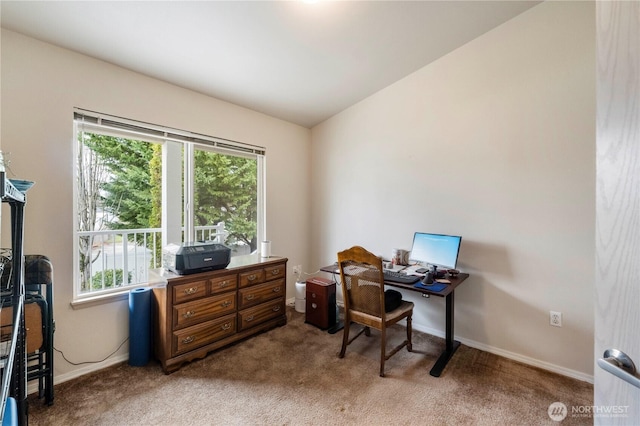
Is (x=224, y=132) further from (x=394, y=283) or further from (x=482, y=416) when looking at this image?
(x=482, y=416)

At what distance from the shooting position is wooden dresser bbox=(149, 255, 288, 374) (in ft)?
7.00

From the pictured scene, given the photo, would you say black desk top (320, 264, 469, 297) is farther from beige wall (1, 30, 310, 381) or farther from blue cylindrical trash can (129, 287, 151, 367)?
beige wall (1, 30, 310, 381)

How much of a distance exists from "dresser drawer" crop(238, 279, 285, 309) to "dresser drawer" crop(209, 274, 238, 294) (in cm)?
Result: 12

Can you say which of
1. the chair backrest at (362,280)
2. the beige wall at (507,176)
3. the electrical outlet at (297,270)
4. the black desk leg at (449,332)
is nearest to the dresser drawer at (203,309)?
the chair backrest at (362,280)

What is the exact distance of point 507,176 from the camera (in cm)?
238

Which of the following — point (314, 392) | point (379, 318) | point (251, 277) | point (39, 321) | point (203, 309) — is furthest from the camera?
point (251, 277)

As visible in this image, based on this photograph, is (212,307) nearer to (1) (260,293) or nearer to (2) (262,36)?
(1) (260,293)

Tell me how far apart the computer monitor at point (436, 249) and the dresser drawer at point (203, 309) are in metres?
1.79

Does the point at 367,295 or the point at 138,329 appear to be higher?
the point at 367,295

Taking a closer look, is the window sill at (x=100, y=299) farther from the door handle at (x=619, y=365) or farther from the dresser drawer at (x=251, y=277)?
the door handle at (x=619, y=365)

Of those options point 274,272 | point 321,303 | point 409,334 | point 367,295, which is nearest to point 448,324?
point 409,334

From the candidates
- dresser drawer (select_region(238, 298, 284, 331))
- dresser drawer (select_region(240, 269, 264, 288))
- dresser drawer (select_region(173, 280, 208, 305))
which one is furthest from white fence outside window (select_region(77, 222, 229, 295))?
dresser drawer (select_region(238, 298, 284, 331))

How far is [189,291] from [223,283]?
11.6 inches

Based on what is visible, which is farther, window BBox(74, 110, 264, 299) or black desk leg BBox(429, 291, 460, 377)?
black desk leg BBox(429, 291, 460, 377)
